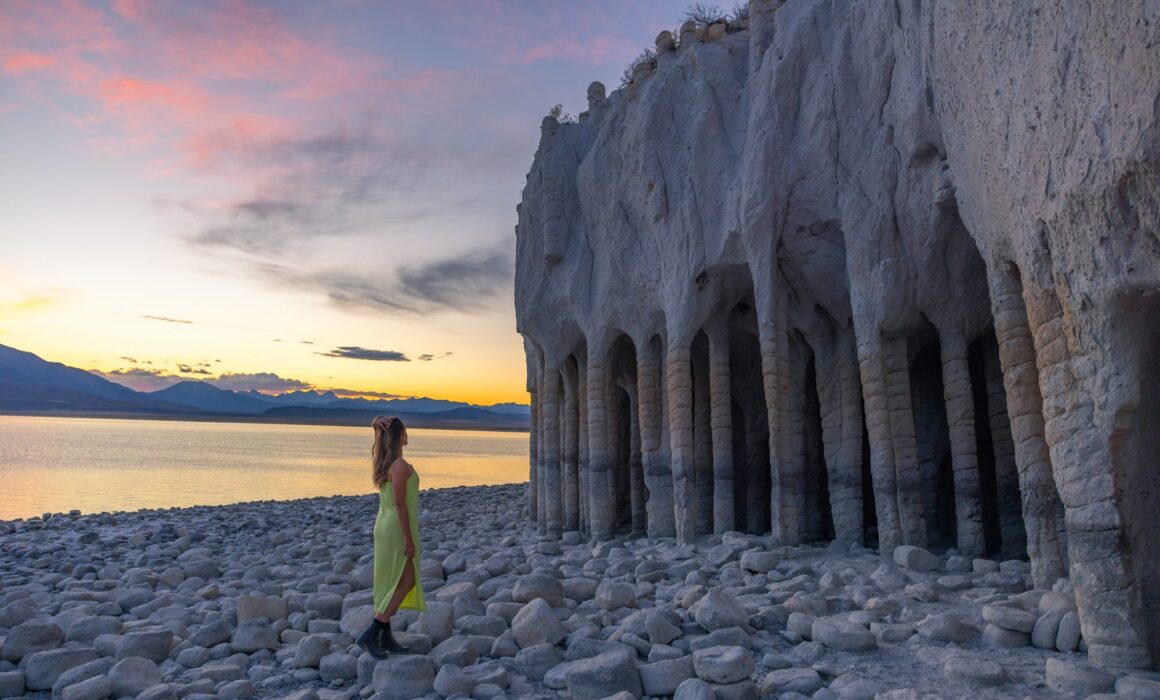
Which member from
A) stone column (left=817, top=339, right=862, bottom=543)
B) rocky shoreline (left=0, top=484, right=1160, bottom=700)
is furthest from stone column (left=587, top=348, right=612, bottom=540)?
stone column (left=817, top=339, right=862, bottom=543)

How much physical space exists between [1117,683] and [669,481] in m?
11.1

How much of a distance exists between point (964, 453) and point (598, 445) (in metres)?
8.24

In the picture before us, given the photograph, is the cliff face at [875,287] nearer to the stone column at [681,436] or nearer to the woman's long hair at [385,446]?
the stone column at [681,436]

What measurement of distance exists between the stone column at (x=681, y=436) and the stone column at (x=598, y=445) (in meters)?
2.15

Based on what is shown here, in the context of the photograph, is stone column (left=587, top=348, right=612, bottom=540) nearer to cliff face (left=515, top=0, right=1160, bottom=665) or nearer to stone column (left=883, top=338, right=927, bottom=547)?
cliff face (left=515, top=0, right=1160, bottom=665)

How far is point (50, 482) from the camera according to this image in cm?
4806

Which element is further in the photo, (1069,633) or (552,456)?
(552,456)

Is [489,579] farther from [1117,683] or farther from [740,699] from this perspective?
[1117,683]

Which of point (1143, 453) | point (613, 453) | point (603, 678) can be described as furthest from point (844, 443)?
point (603, 678)

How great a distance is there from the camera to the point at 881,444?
1271 centimetres

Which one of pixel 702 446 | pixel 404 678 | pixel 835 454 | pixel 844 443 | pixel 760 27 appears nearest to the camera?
pixel 404 678

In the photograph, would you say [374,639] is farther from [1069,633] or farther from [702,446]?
[702,446]

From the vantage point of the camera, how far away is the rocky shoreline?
6531mm

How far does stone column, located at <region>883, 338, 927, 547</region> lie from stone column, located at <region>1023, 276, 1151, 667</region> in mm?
5185
